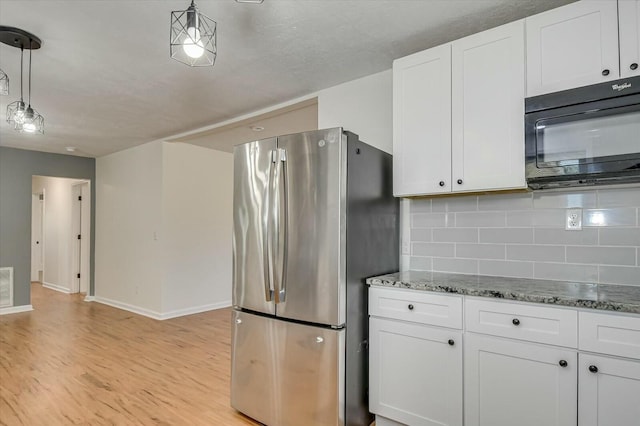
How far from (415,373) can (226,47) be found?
2.32 m

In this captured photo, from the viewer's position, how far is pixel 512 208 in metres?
2.32

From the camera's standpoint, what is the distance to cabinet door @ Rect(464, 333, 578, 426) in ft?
5.47

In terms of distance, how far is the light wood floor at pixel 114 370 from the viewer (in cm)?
253

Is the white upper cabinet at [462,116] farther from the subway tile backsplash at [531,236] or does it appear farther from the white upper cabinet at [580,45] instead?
the subway tile backsplash at [531,236]

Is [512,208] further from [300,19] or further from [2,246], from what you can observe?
[2,246]

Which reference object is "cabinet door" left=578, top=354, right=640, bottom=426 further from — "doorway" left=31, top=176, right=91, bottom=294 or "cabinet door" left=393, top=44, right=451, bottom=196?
"doorway" left=31, top=176, right=91, bottom=294

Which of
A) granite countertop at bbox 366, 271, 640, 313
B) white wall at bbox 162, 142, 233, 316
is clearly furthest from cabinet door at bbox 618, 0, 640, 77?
white wall at bbox 162, 142, 233, 316

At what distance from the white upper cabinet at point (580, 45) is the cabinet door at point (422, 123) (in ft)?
1.50

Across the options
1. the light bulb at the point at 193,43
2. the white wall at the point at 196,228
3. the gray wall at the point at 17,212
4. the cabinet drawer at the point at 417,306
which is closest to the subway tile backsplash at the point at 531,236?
the cabinet drawer at the point at 417,306

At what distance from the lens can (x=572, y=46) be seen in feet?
6.10

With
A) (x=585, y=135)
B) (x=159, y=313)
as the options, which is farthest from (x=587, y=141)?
(x=159, y=313)

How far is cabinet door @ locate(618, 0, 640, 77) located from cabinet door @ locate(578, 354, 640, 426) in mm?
1269

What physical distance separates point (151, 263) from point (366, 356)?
4.03 metres

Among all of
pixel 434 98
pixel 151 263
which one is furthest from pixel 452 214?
pixel 151 263
